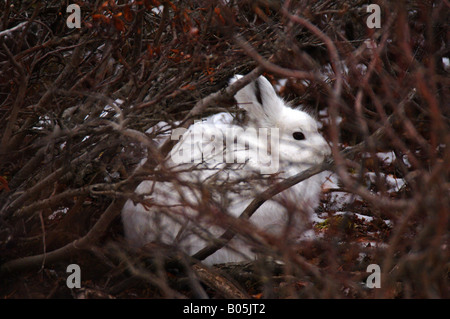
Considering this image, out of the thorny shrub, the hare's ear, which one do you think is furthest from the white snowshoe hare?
the thorny shrub

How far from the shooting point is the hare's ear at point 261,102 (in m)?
3.94

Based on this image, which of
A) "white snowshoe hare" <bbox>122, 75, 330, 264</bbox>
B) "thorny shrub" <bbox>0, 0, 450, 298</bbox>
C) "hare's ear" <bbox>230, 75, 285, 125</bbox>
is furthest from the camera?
"hare's ear" <bbox>230, 75, 285, 125</bbox>

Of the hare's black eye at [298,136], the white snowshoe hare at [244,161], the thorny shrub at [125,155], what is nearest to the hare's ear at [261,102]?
the white snowshoe hare at [244,161]

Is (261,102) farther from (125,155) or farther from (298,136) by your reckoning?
(125,155)

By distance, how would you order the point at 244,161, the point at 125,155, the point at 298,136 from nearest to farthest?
the point at 125,155 → the point at 244,161 → the point at 298,136

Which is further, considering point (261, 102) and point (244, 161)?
point (261, 102)

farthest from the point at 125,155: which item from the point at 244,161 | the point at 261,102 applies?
the point at 261,102

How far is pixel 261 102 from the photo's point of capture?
403 centimetres

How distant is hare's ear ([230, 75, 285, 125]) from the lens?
3936 mm

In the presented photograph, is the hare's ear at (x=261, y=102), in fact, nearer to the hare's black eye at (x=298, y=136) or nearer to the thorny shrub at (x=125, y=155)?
the hare's black eye at (x=298, y=136)

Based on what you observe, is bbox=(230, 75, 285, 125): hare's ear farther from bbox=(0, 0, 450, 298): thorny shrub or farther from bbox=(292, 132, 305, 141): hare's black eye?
bbox=(0, 0, 450, 298): thorny shrub

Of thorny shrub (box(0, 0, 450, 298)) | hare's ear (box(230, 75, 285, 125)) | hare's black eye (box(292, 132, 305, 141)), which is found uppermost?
hare's ear (box(230, 75, 285, 125))

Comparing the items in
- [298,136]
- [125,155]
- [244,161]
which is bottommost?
[125,155]
